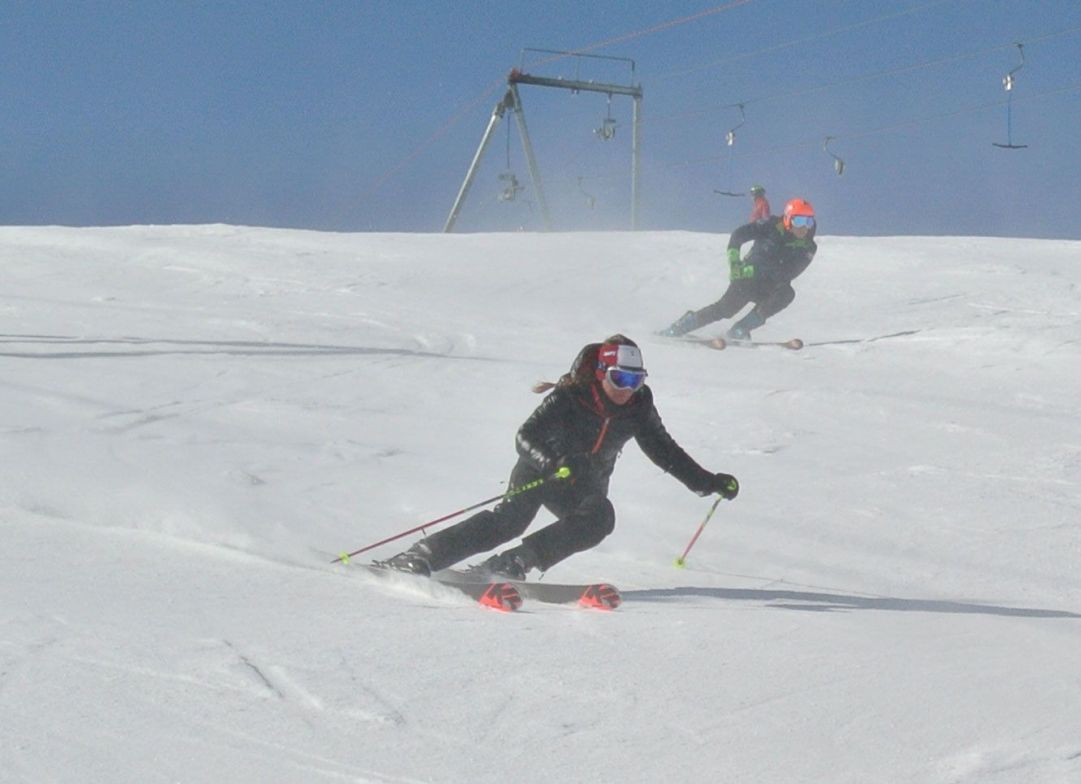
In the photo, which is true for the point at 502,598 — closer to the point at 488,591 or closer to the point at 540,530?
the point at 488,591

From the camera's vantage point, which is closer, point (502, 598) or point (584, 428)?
point (502, 598)

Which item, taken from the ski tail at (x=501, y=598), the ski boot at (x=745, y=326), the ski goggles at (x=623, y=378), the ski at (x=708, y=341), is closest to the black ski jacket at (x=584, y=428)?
the ski goggles at (x=623, y=378)

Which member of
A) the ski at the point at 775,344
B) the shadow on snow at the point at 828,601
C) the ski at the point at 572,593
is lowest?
the shadow on snow at the point at 828,601

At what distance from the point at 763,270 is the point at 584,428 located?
336 inches

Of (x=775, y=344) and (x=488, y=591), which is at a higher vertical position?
(x=488, y=591)

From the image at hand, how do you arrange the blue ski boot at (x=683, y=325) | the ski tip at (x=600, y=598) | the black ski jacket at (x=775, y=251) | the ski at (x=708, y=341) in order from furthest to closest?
1. the black ski jacket at (x=775, y=251)
2. the blue ski boot at (x=683, y=325)
3. the ski at (x=708, y=341)
4. the ski tip at (x=600, y=598)

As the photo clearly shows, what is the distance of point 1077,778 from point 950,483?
5.14 meters

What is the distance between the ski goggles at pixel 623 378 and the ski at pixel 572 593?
0.82m

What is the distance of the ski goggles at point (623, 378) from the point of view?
213 inches

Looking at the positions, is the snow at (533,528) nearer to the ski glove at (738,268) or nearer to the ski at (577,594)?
the ski at (577,594)

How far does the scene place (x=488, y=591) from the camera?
481 cm

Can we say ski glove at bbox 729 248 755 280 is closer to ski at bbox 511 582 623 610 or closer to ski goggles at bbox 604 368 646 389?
ski goggles at bbox 604 368 646 389

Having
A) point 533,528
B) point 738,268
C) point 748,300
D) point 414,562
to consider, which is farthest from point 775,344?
point 414,562

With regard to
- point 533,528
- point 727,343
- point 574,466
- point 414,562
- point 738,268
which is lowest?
point 533,528
